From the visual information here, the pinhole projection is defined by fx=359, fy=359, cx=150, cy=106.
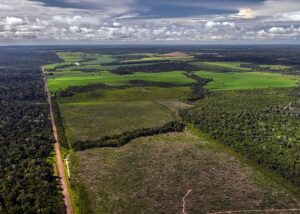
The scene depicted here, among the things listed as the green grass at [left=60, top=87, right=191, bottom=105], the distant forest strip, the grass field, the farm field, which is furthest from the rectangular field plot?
the grass field

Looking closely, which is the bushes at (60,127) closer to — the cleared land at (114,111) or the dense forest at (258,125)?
the cleared land at (114,111)

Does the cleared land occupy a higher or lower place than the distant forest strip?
higher

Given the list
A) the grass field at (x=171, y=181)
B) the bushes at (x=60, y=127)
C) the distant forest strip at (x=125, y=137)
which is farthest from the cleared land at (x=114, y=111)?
the grass field at (x=171, y=181)

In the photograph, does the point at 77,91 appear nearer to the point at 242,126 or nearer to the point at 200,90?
the point at 200,90

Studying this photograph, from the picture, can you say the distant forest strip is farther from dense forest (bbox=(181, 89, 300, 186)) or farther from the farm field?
dense forest (bbox=(181, 89, 300, 186))

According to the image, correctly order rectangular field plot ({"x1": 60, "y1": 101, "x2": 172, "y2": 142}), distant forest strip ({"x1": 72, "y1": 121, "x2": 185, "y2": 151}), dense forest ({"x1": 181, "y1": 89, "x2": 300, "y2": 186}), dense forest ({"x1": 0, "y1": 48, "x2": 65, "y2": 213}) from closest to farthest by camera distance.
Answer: dense forest ({"x1": 0, "y1": 48, "x2": 65, "y2": 213})
dense forest ({"x1": 181, "y1": 89, "x2": 300, "y2": 186})
distant forest strip ({"x1": 72, "y1": 121, "x2": 185, "y2": 151})
rectangular field plot ({"x1": 60, "y1": 101, "x2": 172, "y2": 142})

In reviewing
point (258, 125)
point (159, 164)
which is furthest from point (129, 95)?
point (159, 164)

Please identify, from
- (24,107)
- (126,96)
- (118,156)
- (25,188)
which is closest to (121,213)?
(25,188)

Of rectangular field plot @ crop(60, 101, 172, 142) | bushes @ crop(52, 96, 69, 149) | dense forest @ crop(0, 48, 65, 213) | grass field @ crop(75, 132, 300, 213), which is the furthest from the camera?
rectangular field plot @ crop(60, 101, 172, 142)
